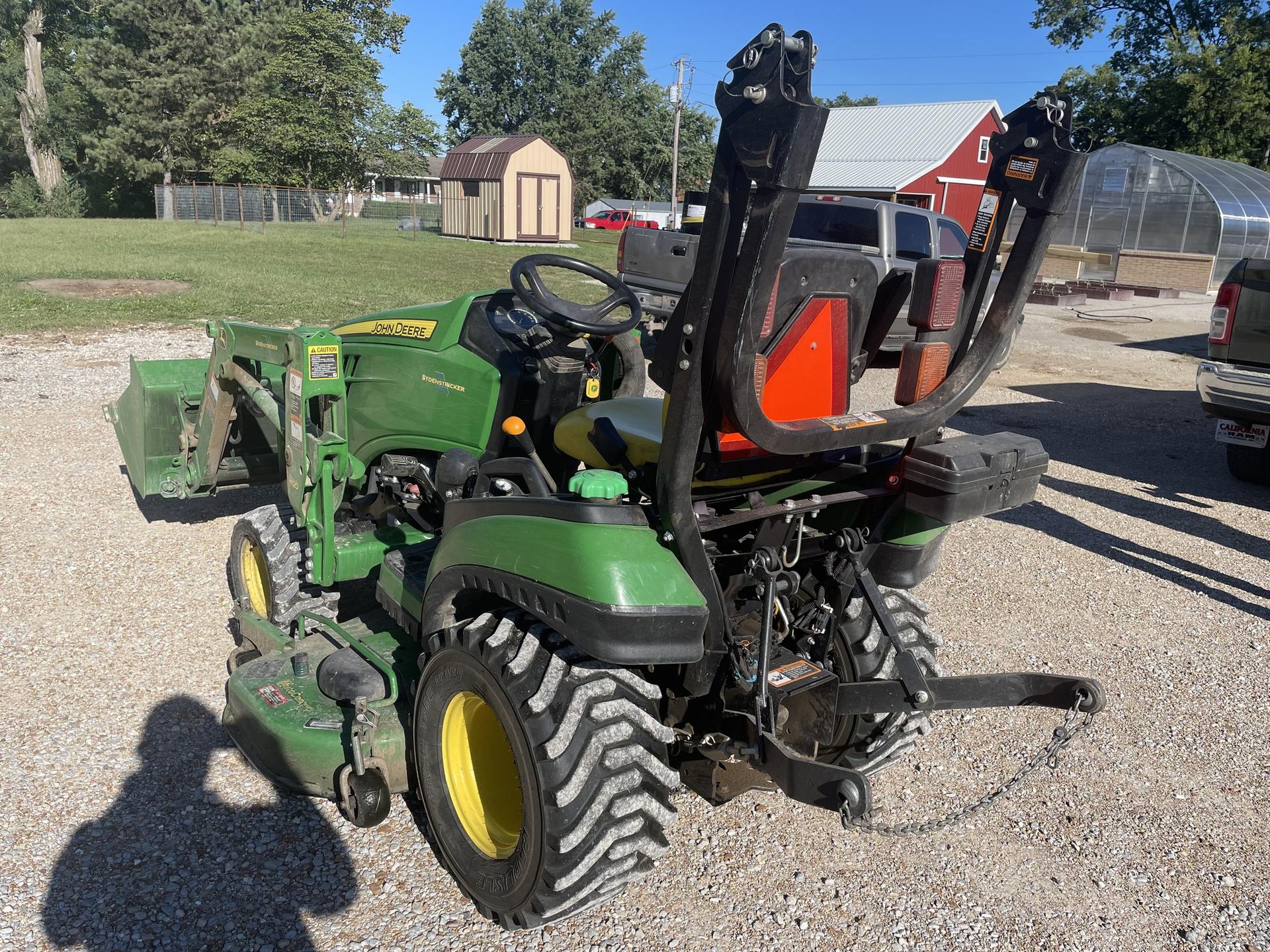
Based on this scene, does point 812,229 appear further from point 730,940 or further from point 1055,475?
point 730,940

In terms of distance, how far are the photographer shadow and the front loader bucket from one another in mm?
2267

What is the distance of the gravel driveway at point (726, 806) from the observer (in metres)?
2.80

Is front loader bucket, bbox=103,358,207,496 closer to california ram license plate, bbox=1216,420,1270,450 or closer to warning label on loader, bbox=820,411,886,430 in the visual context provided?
warning label on loader, bbox=820,411,886,430

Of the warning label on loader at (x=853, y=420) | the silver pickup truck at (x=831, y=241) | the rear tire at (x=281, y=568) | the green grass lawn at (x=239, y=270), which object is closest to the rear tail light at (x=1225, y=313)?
the silver pickup truck at (x=831, y=241)

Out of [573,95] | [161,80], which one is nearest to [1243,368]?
[161,80]

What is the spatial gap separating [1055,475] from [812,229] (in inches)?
203

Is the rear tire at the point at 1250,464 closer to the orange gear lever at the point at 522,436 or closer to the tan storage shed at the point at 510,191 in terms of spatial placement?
the orange gear lever at the point at 522,436

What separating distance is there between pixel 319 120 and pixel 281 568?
39301 millimetres

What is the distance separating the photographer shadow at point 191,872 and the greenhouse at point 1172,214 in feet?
85.2

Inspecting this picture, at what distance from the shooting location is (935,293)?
89.4 inches

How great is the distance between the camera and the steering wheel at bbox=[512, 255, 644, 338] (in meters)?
3.29

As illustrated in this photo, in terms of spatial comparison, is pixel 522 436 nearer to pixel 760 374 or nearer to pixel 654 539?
pixel 654 539

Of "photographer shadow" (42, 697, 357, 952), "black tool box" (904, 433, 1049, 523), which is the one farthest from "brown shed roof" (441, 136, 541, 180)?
"black tool box" (904, 433, 1049, 523)

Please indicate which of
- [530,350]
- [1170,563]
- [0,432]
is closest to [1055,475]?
[1170,563]
